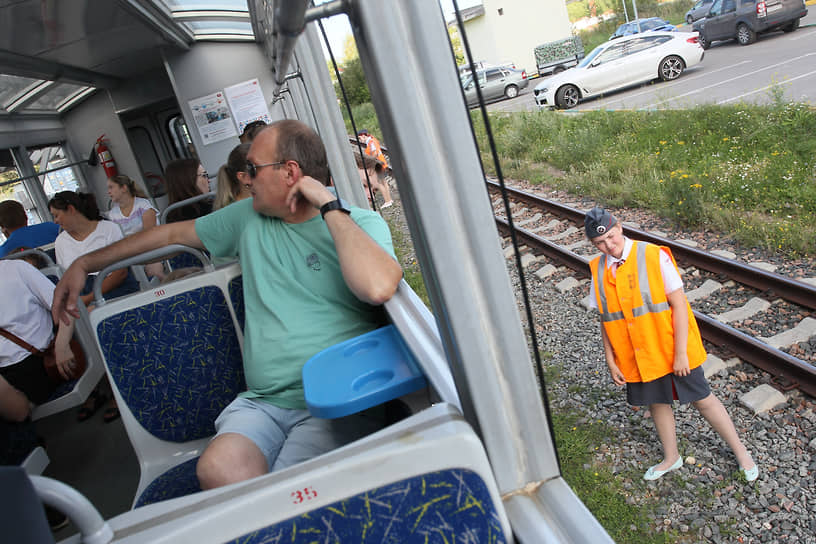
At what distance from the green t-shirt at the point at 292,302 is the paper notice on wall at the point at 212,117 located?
23.2 ft

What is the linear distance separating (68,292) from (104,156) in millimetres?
9215

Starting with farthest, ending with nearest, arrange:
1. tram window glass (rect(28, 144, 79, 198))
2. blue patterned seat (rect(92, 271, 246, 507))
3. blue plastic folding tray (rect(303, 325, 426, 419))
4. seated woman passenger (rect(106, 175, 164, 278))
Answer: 1. tram window glass (rect(28, 144, 79, 198))
2. seated woman passenger (rect(106, 175, 164, 278))
3. blue patterned seat (rect(92, 271, 246, 507))
4. blue plastic folding tray (rect(303, 325, 426, 419))

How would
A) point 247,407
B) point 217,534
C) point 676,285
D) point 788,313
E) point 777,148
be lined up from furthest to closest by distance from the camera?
point 777,148 < point 788,313 < point 676,285 < point 247,407 < point 217,534

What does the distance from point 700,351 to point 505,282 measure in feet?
7.30

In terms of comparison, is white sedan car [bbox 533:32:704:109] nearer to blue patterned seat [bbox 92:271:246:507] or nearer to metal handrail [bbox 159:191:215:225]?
metal handrail [bbox 159:191:215:225]

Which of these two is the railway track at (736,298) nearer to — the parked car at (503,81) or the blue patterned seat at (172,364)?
the blue patterned seat at (172,364)

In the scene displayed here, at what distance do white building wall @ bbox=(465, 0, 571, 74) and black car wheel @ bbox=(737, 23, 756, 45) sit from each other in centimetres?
1361

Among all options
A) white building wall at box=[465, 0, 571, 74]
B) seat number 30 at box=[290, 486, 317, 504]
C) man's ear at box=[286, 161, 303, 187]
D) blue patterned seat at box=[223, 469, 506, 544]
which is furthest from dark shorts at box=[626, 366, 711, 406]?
white building wall at box=[465, 0, 571, 74]

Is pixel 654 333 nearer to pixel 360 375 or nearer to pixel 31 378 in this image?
pixel 360 375

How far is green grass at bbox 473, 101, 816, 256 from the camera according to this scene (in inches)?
240

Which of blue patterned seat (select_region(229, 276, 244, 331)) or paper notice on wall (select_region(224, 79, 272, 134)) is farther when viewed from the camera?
paper notice on wall (select_region(224, 79, 272, 134))

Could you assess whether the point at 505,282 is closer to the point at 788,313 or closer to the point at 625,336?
the point at 625,336

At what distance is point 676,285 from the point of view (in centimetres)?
292

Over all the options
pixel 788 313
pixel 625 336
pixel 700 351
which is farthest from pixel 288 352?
pixel 788 313
